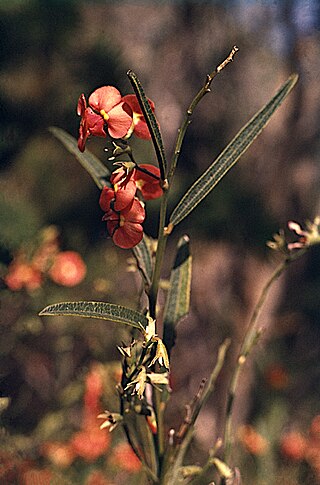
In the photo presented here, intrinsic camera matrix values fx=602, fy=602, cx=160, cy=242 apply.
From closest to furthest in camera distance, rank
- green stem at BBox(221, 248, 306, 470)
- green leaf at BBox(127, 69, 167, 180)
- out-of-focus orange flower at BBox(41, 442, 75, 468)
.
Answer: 1. green leaf at BBox(127, 69, 167, 180)
2. green stem at BBox(221, 248, 306, 470)
3. out-of-focus orange flower at BBox(41, 442, 75, 468)

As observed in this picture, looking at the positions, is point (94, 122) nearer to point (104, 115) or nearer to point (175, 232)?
point (104, 115)

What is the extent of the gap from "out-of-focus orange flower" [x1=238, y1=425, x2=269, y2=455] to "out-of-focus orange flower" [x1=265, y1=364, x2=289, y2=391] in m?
0.13

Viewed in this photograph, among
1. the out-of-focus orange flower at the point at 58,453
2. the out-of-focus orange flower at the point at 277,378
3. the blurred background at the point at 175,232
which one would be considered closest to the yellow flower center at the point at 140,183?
the blurred background at the point at 175,232

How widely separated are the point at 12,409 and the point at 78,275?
0.48ft

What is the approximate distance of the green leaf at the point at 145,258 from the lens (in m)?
0.31

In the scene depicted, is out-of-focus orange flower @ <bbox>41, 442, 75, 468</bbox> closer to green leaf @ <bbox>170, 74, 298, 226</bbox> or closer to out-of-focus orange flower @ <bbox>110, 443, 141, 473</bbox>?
out-of-focus orange flower @ <bbox>110, 443, 141, 473</bbox>

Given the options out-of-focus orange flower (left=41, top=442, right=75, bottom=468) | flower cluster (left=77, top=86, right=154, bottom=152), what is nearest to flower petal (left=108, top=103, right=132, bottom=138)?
flower cluster (left=77, top=86, right=154, bottom=152)

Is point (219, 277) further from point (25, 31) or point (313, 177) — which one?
point (25, 31)

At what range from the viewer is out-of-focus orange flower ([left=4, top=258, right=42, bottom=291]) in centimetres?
58

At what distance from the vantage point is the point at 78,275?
629 millimetres

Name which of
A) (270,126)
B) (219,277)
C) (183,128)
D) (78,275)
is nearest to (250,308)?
(219,277)

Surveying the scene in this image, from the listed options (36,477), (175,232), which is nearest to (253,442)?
(36,477)

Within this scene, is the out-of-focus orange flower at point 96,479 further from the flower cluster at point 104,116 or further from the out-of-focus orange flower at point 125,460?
the flower cluster at point 104,116

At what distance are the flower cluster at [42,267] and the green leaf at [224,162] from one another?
0.30 metres
